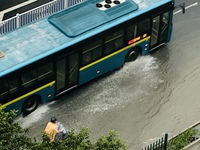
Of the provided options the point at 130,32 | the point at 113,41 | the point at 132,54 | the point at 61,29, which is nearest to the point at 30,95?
the point at 61,29

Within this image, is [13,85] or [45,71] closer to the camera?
[13,85]

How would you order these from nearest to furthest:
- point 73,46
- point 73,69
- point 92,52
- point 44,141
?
point 44,141 → point 73,46 → point 73,69 → point 92,52

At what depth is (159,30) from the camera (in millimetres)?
28812

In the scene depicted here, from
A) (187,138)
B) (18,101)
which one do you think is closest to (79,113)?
(18,101)

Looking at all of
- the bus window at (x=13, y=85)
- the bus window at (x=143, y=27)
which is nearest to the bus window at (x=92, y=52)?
the bus window at (x=143, y=27)

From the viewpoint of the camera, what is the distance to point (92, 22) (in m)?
26.6

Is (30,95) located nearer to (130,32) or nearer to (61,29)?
(61,29)

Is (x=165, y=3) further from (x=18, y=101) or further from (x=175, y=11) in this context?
(x=18, y=101)

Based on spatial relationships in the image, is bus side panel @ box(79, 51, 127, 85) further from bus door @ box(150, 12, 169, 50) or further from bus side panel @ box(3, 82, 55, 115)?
bus door @ box(150, 12, 169, 50)

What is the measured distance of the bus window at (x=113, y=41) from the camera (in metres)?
27.0

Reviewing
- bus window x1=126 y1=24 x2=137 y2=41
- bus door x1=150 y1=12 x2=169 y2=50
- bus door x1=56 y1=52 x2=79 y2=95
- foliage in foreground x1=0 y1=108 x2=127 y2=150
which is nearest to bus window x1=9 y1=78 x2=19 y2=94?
bus door x1=56 y1=52 x2=79 y2=95

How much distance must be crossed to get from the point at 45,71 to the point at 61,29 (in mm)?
1821

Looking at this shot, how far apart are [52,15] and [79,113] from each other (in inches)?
154

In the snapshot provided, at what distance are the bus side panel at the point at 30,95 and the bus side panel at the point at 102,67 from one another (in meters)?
1.40
